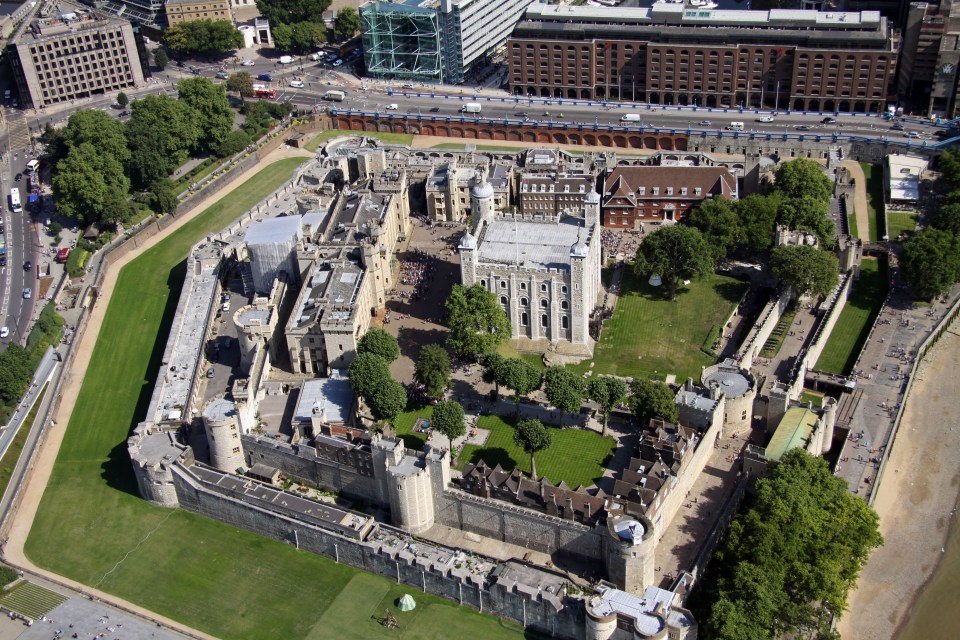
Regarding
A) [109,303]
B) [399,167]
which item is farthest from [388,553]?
[399,167]

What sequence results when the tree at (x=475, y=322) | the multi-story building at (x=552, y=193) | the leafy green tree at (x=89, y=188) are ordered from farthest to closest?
the leafy green tree at (x=89, y=188) < the multi-story building at (x=552, y=193) < the tree at (x=475, y=322)

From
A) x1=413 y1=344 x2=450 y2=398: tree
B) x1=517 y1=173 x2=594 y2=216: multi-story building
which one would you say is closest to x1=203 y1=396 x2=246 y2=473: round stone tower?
x1=413 y1=344 x2=450 y2=398: tree

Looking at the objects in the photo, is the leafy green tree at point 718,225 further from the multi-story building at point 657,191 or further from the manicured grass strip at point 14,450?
the manicured grass strip at point 14,450

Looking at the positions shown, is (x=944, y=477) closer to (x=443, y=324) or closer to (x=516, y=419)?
(x=516, y=419)

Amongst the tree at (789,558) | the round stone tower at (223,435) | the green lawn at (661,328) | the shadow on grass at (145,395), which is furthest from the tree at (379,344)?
the tree at (789,558)

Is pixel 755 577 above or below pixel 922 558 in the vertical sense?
above

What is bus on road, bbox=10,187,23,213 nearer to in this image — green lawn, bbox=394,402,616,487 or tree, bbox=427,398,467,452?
green lawn, bbox=394,402,616,487
